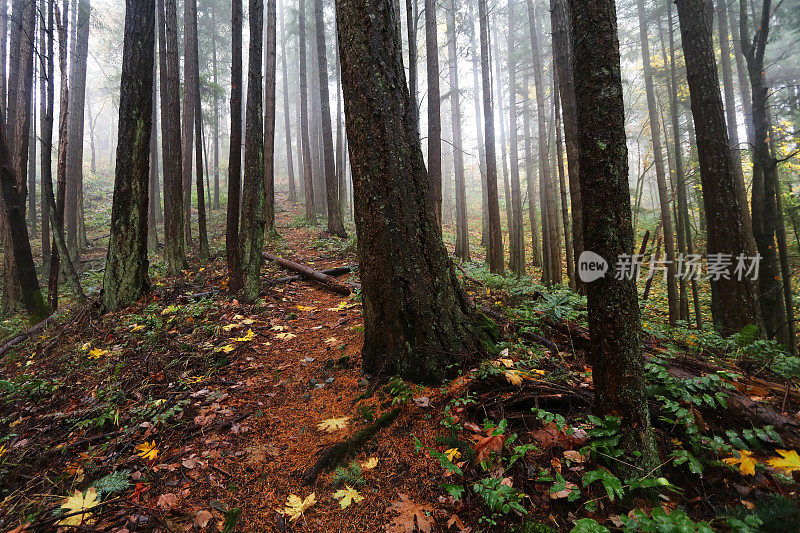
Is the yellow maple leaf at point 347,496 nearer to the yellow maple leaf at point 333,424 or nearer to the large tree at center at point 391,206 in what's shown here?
the yellow maple leaf at point 333,424

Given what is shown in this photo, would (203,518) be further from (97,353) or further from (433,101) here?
(433,101)

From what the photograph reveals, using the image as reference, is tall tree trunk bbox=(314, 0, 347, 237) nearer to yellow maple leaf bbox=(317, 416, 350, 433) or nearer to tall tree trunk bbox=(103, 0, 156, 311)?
tall tree trunk bbox=(103, 0, 156, 311)

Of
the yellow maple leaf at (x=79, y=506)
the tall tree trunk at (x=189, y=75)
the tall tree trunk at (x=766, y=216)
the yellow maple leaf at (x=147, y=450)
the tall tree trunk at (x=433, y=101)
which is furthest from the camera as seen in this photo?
the tall tree trunk at (x=189, y=75)

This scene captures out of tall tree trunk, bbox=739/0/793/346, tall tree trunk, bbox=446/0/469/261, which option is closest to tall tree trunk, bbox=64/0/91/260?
tall tree trunk, bbox=446/0/469/261

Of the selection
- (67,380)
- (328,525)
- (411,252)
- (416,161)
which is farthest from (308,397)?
(67,380)

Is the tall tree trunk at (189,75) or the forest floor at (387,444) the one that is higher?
the tall tree trunk at (189,75)

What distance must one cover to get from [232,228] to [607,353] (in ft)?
19.6

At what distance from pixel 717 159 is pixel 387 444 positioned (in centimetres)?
667

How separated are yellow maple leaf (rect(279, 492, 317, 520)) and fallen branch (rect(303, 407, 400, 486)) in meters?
0.12

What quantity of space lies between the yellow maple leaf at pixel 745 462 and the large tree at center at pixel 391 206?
1.73m

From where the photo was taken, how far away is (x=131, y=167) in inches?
253

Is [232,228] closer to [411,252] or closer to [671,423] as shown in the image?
[411,252]

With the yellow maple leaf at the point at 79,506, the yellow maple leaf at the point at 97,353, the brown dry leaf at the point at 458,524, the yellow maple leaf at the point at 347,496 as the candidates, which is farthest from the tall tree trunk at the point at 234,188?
the brown dry leaf at the point at 458,524

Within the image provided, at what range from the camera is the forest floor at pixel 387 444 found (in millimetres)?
1951
